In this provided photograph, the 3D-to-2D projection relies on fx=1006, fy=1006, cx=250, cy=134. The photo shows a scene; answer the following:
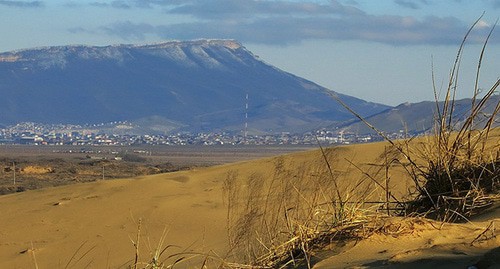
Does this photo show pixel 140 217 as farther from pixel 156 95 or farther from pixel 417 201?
pixel 156 95

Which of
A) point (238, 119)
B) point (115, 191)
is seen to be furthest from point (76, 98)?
point (115, 191)

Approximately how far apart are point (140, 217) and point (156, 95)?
163 meters

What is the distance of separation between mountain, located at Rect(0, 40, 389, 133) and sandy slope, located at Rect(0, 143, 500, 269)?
104 meters

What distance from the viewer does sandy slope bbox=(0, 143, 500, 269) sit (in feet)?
25.8

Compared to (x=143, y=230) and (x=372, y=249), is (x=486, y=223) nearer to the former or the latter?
(x=372, y=249)

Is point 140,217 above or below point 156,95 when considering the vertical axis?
below

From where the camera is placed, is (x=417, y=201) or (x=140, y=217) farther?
(x=140, y=217)

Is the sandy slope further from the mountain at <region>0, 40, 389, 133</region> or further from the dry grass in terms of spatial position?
the mountain at <region>0, 40, 389, 133</region>

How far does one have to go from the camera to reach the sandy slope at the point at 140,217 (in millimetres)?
7853

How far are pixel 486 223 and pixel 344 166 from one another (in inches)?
207

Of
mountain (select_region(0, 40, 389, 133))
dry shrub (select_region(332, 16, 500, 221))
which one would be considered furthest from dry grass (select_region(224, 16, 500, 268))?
mountain (select_region(0, 40, 389, 133))

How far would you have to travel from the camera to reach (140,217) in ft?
32.8

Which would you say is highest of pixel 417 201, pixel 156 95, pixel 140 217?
pixel 156 95

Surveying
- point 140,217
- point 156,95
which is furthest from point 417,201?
point 156,95
